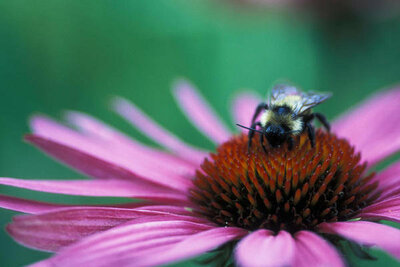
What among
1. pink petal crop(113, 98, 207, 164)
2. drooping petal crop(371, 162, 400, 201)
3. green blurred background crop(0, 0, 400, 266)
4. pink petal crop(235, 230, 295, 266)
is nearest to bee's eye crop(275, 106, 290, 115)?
drooping petal crop(371, 162, 400, 201)

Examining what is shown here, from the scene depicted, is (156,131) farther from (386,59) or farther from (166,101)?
(166,101)

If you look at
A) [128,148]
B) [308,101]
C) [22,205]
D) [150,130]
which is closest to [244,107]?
[150,130]

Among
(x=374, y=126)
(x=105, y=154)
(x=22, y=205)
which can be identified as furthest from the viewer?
(x=374, y=126)

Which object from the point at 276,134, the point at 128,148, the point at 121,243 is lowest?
the point at 121,243

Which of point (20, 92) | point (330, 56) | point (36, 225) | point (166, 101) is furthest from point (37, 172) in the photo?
point (36, 225)

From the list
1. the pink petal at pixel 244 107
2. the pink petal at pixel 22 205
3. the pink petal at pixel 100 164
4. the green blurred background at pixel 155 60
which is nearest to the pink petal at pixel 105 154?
the pink petal at pixel 100 164

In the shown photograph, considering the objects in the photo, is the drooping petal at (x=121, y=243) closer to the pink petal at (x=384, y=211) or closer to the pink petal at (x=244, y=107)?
the pink petal at (x=384, y=211)

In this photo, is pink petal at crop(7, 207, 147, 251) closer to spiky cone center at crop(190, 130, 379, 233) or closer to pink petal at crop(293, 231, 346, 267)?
spiky cone center at crop(190, 130, 379, 233)

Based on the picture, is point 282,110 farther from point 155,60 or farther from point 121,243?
point 155,60
